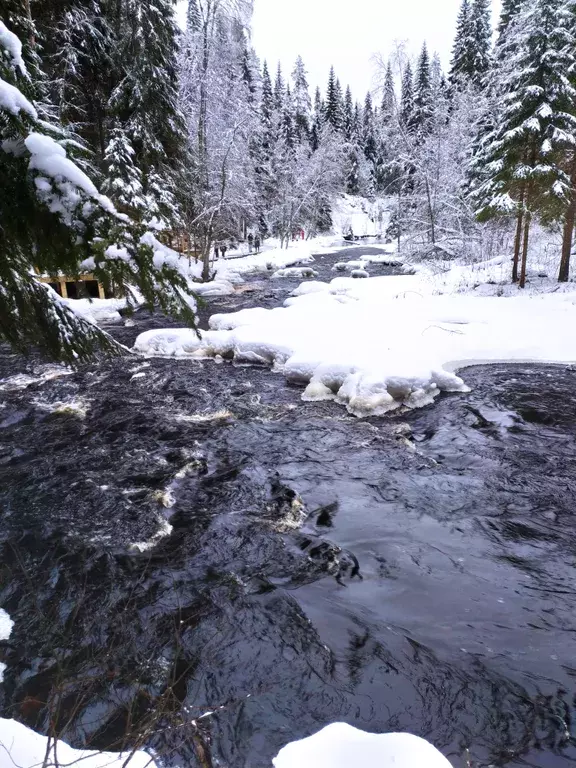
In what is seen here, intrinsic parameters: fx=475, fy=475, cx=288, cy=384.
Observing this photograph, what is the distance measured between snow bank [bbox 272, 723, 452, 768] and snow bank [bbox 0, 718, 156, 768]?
90 cm

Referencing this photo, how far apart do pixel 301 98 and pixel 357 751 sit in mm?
85098

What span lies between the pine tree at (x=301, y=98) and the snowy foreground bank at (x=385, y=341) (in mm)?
64892

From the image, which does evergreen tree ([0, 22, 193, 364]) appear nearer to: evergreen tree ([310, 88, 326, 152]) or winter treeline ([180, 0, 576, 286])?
winter treeline ([180, 0, 576, 286])

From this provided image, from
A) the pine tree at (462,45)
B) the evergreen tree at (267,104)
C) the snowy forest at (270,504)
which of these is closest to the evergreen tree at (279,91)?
the evergreen tree at (267,104)

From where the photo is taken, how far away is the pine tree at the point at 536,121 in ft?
54.7

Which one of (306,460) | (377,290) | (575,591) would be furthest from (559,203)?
(575,591)

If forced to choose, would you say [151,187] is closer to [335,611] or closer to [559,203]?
[559,203]

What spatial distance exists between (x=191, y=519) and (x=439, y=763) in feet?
12.4

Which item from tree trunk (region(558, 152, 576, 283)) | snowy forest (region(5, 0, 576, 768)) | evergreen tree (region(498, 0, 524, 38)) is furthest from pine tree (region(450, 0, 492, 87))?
snowy forest (region(5, 0, 576, 768))

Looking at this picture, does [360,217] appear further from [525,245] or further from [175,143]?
[525,245]

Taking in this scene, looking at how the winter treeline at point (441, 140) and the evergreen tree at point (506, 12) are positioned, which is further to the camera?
the evergreen tree at point (506, 12)

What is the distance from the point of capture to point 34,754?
101 inches

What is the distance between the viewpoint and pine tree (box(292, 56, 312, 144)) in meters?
72.8

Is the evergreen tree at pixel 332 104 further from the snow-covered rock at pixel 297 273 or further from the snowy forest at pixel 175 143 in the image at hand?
the snow-covered rock at pixel 297 273
